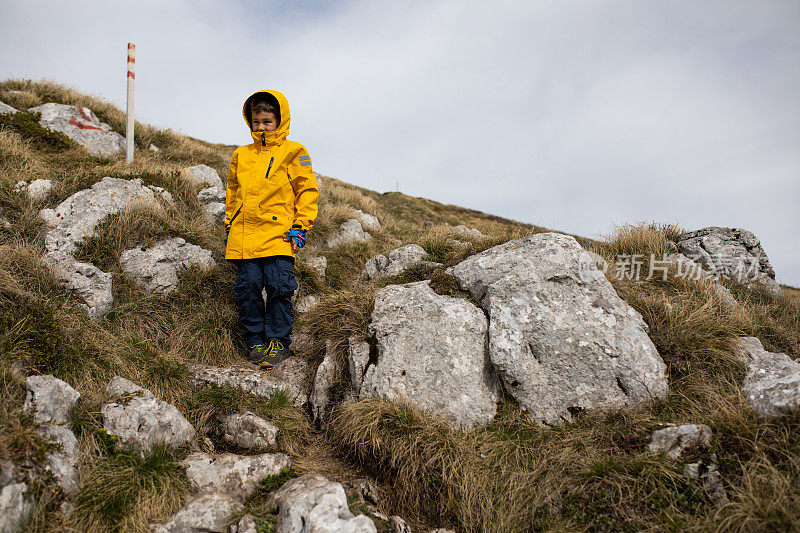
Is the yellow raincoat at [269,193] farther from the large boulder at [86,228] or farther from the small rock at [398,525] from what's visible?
the small rock at [398,525]

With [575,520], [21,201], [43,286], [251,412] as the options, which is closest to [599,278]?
[575,520]

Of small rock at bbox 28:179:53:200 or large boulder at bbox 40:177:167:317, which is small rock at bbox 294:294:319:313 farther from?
small rock at bbox 28:179:53:200

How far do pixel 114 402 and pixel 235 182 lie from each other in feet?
9.18

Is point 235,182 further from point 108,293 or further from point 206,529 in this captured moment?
point 206,529

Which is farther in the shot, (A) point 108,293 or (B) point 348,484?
(A) point 108,293

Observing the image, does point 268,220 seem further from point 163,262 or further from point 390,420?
point 390,420

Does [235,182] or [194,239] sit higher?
[235,182]

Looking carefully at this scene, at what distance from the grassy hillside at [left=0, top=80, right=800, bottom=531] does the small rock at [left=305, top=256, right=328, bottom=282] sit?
38 cm

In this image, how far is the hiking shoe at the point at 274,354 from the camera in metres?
4.85

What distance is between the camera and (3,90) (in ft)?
33.0

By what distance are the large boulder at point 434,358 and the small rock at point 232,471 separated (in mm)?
1008

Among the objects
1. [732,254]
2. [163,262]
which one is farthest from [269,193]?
[732,254]

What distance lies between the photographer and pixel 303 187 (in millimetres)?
5215

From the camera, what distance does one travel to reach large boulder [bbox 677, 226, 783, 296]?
664 centimetres
